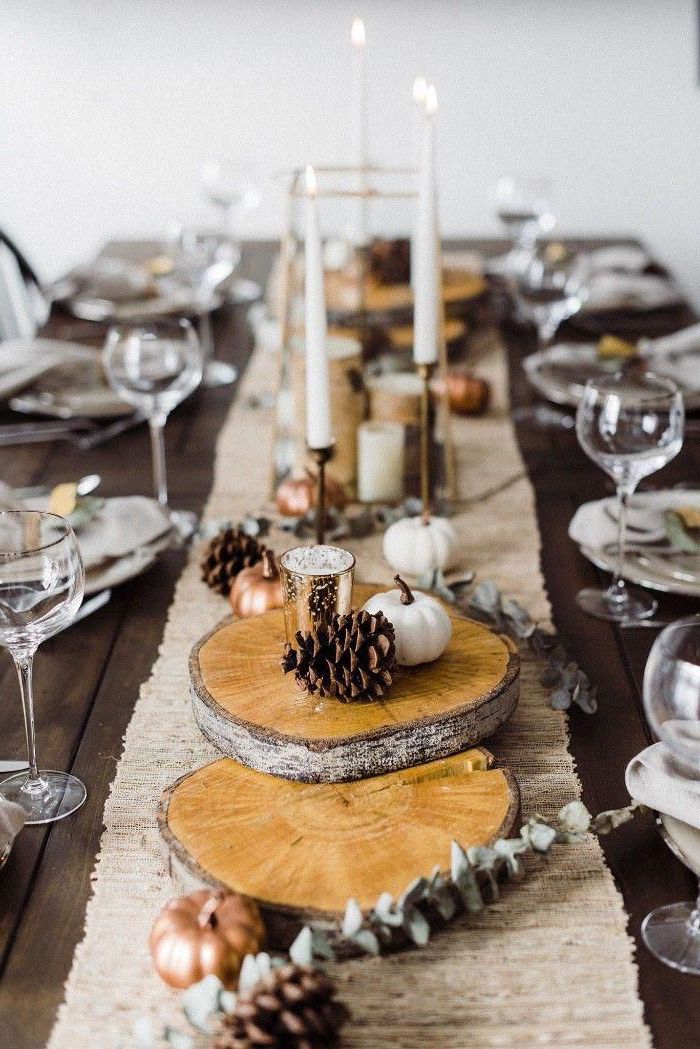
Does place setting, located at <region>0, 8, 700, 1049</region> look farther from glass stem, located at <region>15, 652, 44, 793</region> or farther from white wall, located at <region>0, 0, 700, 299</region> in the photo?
white wall, located at <region>0, 0, 700, 299</region>

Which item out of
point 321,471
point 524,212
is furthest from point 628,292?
point 321,471

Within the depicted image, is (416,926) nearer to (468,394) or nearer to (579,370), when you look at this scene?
(468,394)

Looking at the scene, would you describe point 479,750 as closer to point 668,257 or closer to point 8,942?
point 8,942

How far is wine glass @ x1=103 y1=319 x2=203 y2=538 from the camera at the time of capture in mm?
1410

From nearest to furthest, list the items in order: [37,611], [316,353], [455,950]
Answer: [455,950] → [37,611] → [316,353]

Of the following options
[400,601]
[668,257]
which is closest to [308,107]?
[668,257]

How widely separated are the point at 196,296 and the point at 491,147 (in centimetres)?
173

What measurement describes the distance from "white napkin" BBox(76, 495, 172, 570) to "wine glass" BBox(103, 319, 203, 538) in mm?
95

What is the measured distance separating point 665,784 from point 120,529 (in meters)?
0.66

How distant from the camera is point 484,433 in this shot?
172cm

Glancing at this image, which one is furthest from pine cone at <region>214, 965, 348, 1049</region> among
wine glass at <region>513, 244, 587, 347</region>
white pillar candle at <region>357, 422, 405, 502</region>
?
wine glass at <region>513, 244, 587, 347</region>

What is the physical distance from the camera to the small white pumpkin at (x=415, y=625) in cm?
94

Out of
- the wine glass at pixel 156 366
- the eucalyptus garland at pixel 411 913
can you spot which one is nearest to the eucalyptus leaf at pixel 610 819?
the eucalyptus garland at pixel 411 913

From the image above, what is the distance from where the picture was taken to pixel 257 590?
43.3 inches
